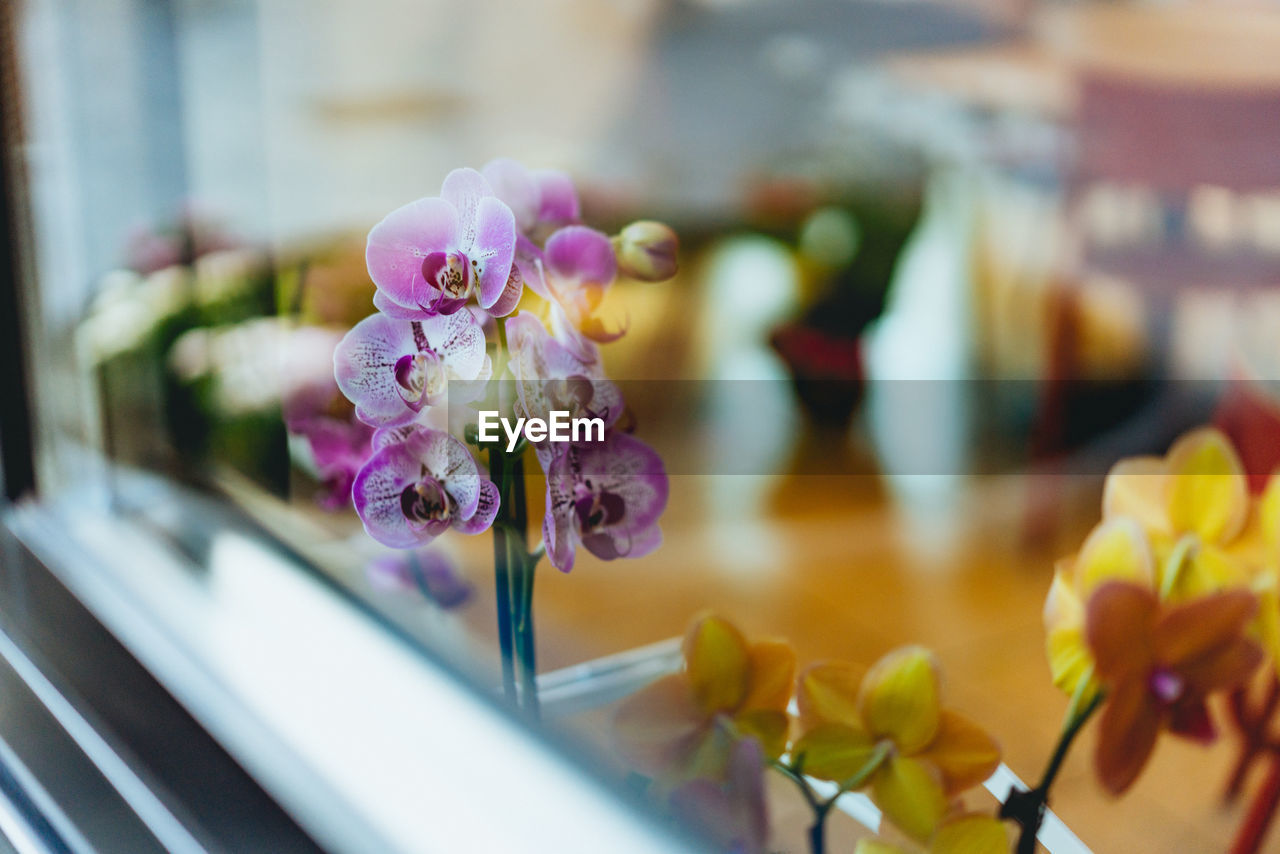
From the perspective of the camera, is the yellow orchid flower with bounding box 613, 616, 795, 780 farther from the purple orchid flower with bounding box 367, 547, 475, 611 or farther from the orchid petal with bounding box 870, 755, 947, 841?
the purple orchid flower with bounding box 367, 547, 475, 611

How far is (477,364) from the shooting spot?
22 cm

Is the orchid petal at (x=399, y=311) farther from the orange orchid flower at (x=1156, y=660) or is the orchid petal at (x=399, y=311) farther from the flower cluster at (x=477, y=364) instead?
the orange orchid flower at (x=1156, y=660)

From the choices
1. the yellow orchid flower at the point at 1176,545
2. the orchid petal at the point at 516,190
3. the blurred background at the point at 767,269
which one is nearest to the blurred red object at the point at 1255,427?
the blurred background at the point at 767,269

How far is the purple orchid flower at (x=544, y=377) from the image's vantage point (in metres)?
0.23

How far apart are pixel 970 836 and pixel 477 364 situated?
144mm

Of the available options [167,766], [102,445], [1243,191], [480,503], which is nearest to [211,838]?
[167,766]

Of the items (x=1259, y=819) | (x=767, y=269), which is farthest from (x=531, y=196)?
(x=767, y=269)

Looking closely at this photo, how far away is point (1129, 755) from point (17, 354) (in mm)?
693

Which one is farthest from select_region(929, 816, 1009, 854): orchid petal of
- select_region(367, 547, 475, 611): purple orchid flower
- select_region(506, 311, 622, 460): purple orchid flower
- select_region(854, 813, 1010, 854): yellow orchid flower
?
select_region(367, 547, 475, 611): purple orchid flower

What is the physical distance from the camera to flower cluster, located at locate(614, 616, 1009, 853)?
0.73ft

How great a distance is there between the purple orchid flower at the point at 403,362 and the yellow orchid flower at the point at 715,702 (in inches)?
3.3

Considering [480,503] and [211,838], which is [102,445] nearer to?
[211,838]

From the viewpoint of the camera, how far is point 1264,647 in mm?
188

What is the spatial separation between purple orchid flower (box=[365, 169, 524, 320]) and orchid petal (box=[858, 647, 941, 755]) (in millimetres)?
116
